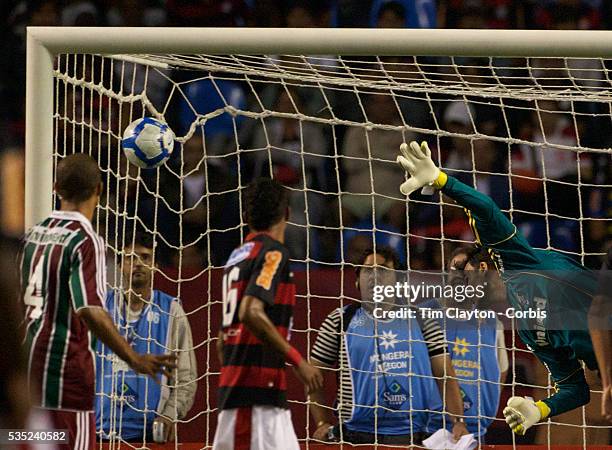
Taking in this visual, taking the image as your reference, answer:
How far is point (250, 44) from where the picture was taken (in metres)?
3.23

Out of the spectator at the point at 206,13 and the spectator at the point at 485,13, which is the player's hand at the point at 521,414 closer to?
A: the spectator at the point at 485,13

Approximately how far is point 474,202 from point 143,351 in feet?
4.77

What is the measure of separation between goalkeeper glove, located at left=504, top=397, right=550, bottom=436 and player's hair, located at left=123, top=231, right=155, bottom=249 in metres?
1.55

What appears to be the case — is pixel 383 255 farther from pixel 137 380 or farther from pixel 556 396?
pixel 137 380

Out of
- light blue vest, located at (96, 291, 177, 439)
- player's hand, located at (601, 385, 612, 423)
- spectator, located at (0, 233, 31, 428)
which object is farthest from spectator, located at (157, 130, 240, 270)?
spectator, located at (0, 233, 31, 428)

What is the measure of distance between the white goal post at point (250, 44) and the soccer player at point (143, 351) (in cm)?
82

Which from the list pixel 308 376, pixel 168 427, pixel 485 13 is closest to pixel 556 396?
pixel 308 376

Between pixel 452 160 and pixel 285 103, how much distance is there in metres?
0.97

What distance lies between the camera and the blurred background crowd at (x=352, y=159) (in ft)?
15.6

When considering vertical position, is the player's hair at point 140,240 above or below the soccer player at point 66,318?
above

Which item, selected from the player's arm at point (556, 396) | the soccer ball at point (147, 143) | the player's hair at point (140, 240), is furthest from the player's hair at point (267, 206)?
the player's arm at point (556, 396)

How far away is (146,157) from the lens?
132 inches

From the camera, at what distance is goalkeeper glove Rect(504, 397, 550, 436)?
3.71 meters

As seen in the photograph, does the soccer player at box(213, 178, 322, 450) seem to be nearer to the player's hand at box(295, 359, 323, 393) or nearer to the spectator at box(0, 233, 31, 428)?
the player's hand at box(295, 359, 323, 393)
